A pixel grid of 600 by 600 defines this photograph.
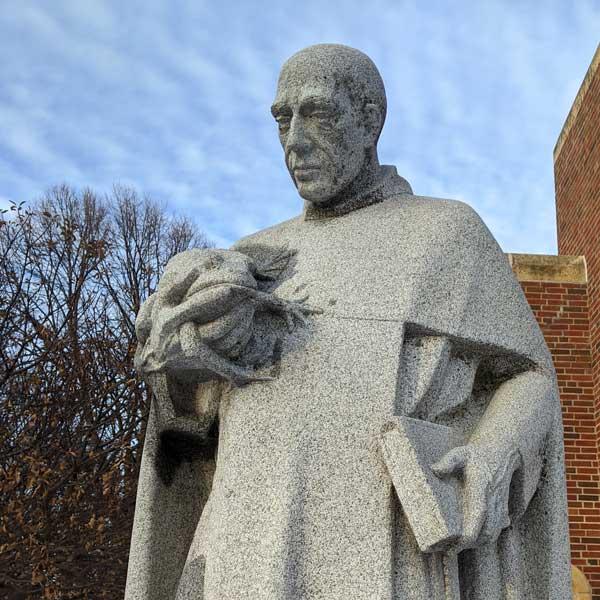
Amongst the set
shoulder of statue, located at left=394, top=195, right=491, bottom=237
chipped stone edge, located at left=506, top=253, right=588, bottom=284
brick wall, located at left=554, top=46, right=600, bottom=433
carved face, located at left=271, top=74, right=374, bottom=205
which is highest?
brick wall, located at left=554, top=46, right=600, bottom=433

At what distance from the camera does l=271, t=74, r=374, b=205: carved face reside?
134 inches

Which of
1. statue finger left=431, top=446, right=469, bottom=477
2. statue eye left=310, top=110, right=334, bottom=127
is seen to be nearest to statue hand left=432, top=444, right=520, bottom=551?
statue finger left=431, top=446, right=469, bottom=477

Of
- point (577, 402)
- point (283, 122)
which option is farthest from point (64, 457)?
point (283, 122)

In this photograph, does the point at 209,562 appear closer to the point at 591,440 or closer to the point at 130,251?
the point at 591,440

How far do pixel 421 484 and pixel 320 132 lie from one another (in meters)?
1.25

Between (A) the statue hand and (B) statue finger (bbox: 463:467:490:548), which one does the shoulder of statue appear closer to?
(A) the statue hand

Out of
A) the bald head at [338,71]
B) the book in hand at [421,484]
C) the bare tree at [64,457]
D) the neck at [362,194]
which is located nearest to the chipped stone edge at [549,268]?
the bare tree at [64,457]

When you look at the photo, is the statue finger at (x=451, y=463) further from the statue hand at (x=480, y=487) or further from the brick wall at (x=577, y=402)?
the brick wall at (x=577, y=402)

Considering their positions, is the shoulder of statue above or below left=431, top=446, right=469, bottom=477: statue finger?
above

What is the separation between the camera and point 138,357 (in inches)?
129

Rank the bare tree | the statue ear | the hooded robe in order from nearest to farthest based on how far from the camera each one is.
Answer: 1. the hooded robe
2. the statue ear
3. the bare tree

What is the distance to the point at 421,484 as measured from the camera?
9.33ft

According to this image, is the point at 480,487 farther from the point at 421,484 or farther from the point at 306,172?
the point at 306,172

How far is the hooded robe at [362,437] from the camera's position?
2908mm
